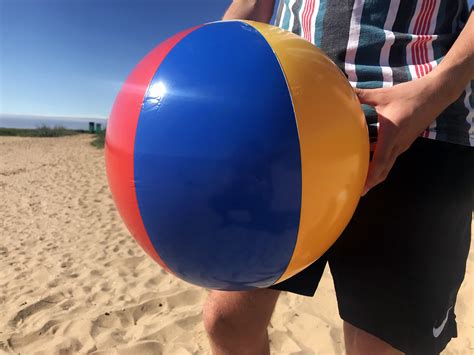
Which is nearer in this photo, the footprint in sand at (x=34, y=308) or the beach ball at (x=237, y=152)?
the beach ball at (x=237, y=152)

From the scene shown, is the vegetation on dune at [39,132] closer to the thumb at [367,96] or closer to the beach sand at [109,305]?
the beach sand at [109,305]

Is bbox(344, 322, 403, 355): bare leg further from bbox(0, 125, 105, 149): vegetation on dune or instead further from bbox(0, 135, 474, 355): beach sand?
bbox(0, 125, 105, 149): vegetation on dune

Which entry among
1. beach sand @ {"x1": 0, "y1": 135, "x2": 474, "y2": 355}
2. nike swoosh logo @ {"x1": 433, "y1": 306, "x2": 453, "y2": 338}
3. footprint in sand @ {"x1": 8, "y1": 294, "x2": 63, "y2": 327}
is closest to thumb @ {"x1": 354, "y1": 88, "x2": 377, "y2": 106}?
nike swoosh logo @ {"x1": 433, "y1": 306, "x2": 453, "y2": 338}

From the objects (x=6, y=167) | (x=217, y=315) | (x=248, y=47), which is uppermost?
(x=248, y=47)

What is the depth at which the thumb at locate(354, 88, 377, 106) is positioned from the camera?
1093mm

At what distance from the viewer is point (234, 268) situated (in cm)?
100

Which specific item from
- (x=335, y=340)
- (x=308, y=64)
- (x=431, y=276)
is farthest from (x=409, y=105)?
(x=335, y=340)

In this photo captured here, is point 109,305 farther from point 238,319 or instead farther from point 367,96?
point 367,96

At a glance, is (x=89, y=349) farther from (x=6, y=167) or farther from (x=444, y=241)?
(x=6, y=167)

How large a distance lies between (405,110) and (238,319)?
89 cm

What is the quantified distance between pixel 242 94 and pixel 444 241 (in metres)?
0.76

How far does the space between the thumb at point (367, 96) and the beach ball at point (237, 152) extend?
0.07m

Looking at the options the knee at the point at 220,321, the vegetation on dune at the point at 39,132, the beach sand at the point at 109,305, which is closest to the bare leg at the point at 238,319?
the knee at the point at 220,321

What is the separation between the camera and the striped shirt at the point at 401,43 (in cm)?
116
